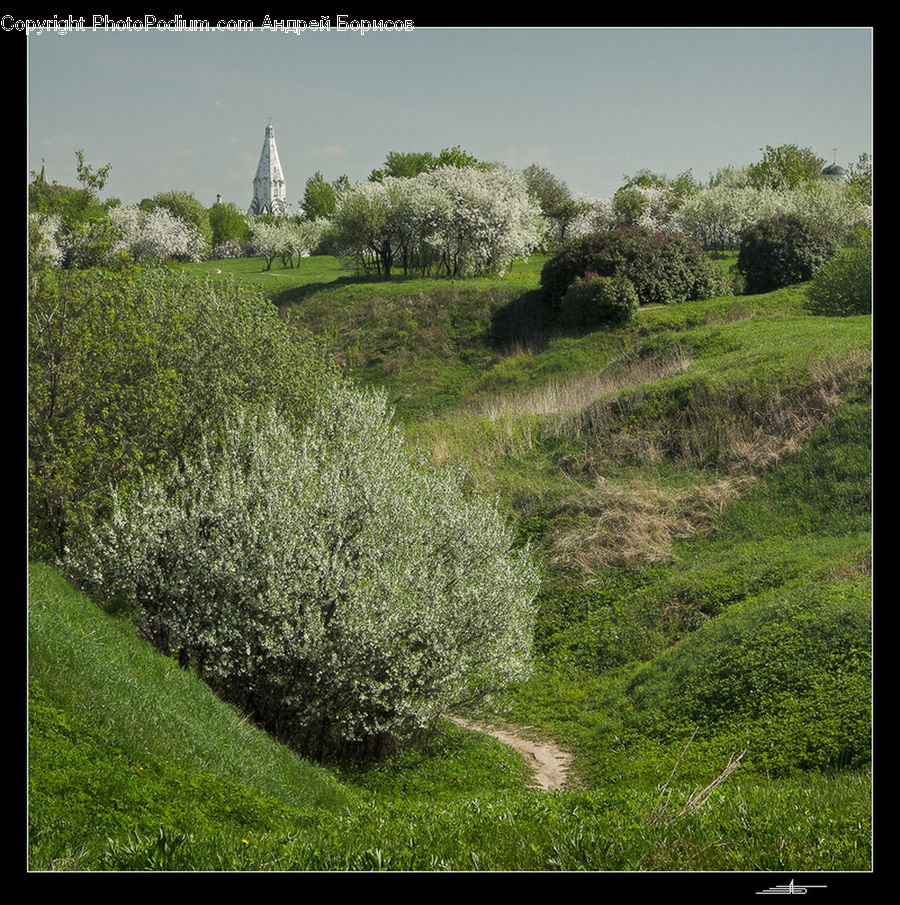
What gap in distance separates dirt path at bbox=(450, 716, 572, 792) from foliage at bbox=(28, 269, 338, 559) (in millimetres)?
7860

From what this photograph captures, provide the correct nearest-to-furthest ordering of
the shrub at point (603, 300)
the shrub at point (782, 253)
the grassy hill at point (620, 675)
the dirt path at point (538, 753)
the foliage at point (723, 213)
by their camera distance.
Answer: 1. the grassy hill at point (620, 675)
2. the dirt path at point (538, 753)
3. the shrub at point (603, 300)
4. the shrub at point (782, 253)
5. the foliage at point (723, 213)

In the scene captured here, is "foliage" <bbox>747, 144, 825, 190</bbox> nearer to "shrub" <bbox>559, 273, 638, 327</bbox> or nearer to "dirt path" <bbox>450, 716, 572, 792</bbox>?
"shrub" <bbox>559, 273, 638, 327</bbox>

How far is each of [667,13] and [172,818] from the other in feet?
24.5

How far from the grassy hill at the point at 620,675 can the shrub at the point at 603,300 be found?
55.0 inches

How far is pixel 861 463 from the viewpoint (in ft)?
69.9

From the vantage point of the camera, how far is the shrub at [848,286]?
33812mm

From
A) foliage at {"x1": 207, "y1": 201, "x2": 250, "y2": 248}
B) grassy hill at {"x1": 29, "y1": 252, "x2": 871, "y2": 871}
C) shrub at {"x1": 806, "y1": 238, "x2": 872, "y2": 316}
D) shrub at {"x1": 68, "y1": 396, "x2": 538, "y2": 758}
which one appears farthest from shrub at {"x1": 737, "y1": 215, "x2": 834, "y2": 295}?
foliage at {"x1": 207, "y1": 201, "x2": 250, "y2": 248}

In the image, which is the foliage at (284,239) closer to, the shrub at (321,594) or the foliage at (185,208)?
the foliage at (185,208)

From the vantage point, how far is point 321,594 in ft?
40.9

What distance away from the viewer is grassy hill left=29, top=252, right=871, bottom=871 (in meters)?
6.11

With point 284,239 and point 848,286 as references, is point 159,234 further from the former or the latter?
point 848,286

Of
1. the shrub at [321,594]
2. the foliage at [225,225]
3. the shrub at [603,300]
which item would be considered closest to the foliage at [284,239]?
the foliage at [225,225]

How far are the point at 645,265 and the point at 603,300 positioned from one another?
3.34 metres

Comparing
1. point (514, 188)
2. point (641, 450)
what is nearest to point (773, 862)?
point (641, 450)
